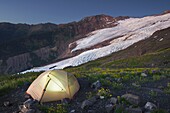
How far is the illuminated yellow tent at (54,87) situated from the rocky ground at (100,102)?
366 millimetres

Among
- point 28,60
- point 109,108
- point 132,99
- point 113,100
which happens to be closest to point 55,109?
point 109,108

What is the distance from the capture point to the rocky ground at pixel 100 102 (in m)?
10.9

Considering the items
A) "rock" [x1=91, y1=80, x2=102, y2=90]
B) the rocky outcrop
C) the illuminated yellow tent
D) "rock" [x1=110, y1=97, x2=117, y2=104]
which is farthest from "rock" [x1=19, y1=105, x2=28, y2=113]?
the rocky outcrop

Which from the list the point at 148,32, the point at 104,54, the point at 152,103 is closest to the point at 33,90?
the point at 152,103

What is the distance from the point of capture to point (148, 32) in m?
98.5

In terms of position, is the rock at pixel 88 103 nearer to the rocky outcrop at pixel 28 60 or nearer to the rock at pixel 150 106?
the rock at pixel 150 106

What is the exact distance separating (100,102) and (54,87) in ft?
9.04

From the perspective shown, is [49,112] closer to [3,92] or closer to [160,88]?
[3,92]

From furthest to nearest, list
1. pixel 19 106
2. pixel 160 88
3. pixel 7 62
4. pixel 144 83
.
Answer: pixel 7 62 → pixel 144 83 → pixel 160 88 → pixel 19 106

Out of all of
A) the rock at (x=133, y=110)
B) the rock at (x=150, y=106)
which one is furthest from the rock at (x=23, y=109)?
the rock at (x=150, y=106)

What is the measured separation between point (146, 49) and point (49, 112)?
58.0 metres

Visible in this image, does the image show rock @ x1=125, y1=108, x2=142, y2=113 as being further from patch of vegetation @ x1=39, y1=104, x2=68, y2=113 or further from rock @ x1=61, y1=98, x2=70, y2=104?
rock @ x1=61, y1=98, x2=70, y2=104

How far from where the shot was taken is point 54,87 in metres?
13.5

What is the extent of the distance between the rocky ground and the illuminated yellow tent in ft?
1.20
